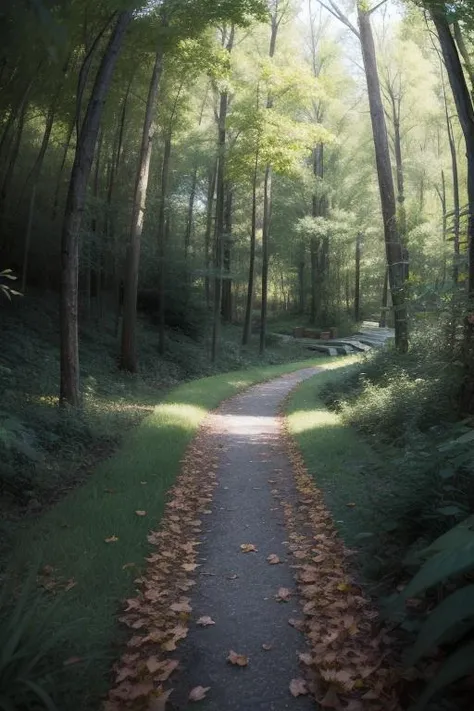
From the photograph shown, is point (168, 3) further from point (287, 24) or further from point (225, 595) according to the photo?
point (287, 24)

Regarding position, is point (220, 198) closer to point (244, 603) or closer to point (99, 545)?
point (99, 545)

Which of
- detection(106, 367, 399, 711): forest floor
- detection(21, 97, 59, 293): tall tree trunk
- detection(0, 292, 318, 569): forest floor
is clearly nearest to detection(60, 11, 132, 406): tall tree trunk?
detection(0, 292, 318, 569): forest floor

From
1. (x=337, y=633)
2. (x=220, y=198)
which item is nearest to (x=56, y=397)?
(x=337, y=633)

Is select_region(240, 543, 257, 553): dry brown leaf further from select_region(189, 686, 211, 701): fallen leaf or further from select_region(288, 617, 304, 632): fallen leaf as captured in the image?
select_region(189, 686, 211, 701): fallen leaf

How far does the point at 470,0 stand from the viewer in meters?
5.64

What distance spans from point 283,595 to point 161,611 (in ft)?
3.05

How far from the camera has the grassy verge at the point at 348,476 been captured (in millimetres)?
4270

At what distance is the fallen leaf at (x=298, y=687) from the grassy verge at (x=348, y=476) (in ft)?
4.00

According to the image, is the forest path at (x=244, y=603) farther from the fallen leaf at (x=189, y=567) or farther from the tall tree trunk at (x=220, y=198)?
the tall tree trunk at (x=220, y=198)

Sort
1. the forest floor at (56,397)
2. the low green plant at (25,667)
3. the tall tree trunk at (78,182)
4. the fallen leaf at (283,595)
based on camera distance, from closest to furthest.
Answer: the low green plant at (25,667) → the fallen leaf at (283,595) → the forest floor at (56,397) → the tall tree trunk at (78,182)

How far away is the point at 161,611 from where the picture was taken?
370cm

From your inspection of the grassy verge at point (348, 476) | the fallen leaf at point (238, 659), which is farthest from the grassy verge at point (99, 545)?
the grassy verge at point (348, 476)

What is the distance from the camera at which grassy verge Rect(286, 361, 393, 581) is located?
4270mm

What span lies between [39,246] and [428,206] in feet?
88.5
